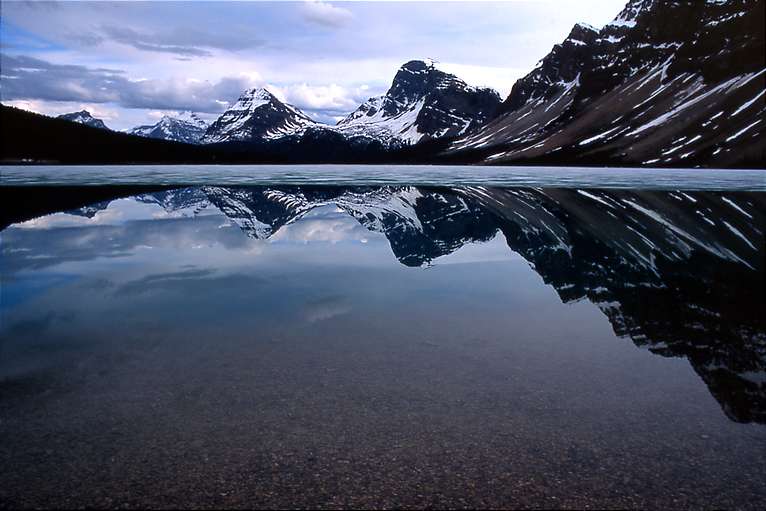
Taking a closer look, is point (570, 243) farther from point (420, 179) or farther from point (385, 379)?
point (420, 179)

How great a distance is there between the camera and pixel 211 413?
10.4m

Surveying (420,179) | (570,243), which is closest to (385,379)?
(570,243)

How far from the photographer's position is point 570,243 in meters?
30.8

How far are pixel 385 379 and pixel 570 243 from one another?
70.7ft

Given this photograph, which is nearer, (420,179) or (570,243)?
(570,243)

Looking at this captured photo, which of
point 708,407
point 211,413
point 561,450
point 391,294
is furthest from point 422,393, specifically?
point 391,294

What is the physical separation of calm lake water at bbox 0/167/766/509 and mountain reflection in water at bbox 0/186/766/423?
163mm

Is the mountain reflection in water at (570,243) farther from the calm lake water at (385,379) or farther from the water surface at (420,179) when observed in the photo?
the water surface at (420,179)

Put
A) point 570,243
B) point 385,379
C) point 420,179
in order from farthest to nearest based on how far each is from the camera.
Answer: point 420,179 → point 570,243 → point 385,379

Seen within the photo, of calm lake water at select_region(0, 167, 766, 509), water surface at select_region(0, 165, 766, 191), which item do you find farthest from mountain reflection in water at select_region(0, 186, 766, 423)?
water surface at select_region(0, 165, 766, 191)

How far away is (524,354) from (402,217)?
31809 millimetres

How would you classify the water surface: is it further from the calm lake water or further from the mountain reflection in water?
the calm lake water

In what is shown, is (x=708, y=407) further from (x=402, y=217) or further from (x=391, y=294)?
(x=402, y=217)

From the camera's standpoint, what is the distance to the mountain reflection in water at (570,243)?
50.4 feet
